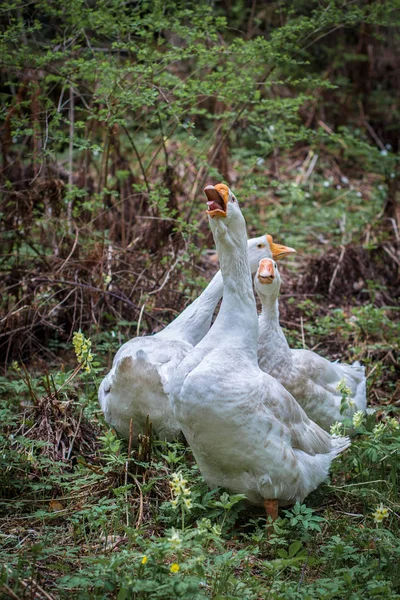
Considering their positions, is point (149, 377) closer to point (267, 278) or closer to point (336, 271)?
point (267, 278)

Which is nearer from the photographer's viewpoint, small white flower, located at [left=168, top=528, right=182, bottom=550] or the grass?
small white flower, located at [left=168, top=528, right=182, bottom=550]

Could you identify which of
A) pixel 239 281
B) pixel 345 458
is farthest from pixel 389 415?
pixel 239 281

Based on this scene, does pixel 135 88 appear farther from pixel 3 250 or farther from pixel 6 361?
pixel 6 361

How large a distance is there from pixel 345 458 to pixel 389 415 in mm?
1261

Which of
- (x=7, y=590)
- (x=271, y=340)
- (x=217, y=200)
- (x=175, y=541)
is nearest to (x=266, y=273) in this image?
(x=271, y=340)

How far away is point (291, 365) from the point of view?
5.28m

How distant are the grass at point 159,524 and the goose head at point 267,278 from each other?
3.64 ft

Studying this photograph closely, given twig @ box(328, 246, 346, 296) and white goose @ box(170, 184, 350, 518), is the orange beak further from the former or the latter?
twig @ box(328, 246, 346, 296)

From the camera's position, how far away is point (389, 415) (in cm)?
586

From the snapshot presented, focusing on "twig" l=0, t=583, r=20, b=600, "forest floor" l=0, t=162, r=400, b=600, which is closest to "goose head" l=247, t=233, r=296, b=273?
"forest floor" l=0, t=162, r=400, b=600

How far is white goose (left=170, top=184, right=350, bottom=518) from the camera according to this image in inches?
147

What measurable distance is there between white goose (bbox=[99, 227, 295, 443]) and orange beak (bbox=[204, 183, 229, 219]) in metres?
1.06

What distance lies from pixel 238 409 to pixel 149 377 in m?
1.01

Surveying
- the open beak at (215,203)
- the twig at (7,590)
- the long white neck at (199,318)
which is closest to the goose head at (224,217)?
the open beak at (215,203)
